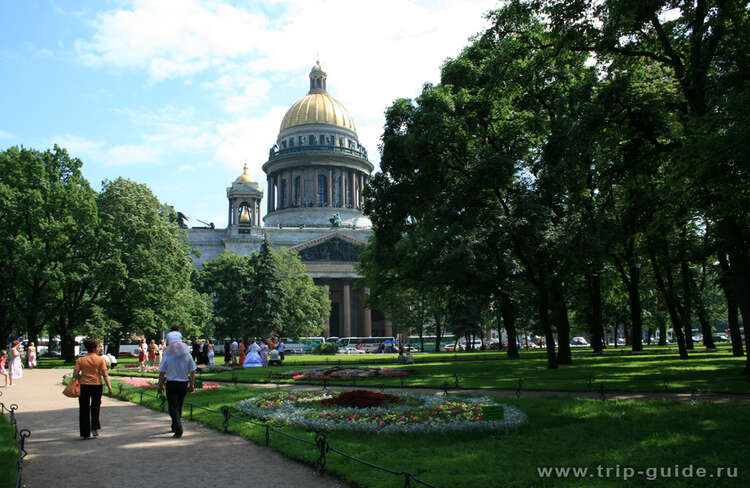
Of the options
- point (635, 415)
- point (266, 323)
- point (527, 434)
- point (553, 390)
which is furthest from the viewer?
point (266, 323)

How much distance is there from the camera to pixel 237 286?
6738cm

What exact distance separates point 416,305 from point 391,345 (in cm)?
948

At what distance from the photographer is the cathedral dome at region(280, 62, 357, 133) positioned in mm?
114812

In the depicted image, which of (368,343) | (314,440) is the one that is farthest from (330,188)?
(314,440)

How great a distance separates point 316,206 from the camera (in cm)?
10988

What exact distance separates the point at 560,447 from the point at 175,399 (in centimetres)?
665

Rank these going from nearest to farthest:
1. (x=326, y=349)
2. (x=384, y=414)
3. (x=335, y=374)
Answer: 1. (x=384, y=414)
2. (x=335, y=374)
3. (x=326, y=349)

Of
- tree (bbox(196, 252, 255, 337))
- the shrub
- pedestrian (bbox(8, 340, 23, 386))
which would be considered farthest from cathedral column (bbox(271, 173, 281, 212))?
pedestrian (bbox(8, 340, 23, 386))

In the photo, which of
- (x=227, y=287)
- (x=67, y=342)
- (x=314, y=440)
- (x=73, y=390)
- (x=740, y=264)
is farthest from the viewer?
(x=227, y=287)

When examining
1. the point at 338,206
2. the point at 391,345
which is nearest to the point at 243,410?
the point at 391,345

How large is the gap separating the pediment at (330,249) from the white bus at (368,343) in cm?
1370

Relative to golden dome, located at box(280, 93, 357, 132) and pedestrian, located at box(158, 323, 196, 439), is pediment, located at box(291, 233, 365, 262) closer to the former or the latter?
golden dome, located at box(280, 93, 357, 132)

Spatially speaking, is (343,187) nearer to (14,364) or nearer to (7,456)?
(14,364)

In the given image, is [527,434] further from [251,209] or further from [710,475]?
[251,209]
